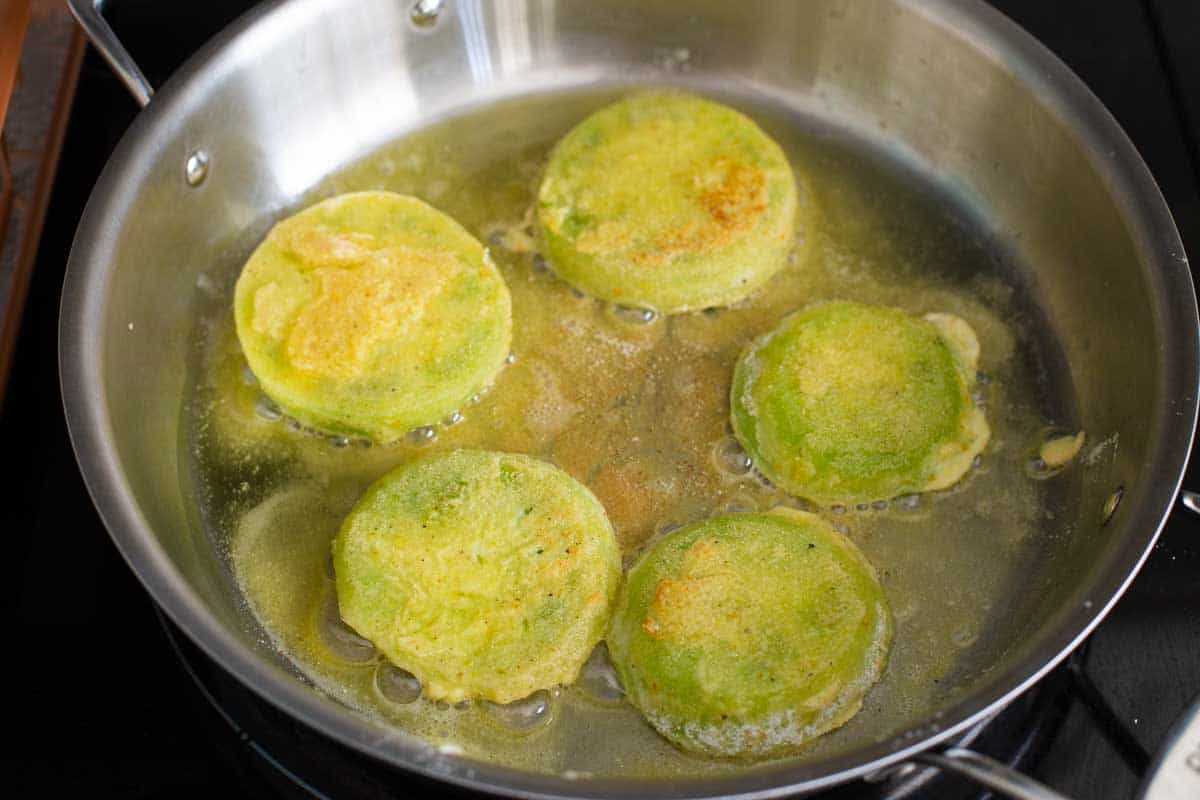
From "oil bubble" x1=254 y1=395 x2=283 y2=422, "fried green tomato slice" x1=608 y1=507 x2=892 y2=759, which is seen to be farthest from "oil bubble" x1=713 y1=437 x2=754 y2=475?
"oil bubble" x1=254 y1=395 x2=283 y2=422

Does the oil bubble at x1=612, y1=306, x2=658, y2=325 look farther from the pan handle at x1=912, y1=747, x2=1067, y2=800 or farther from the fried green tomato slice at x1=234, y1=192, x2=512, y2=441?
the pan handle at x1=912, y1=747, x2=1067, y2=800

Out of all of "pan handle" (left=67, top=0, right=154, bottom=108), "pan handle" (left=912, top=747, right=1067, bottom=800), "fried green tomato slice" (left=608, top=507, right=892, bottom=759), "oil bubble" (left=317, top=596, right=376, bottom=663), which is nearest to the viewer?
"pan handle" (left=912, top=747, right=1067, bottom=800)

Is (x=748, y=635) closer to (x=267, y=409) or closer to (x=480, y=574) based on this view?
(x=480, y=574)

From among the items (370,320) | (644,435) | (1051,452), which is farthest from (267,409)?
(1051,452)

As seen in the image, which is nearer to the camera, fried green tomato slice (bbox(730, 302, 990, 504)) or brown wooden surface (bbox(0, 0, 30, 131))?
fried green tomato slice (bbox(730, 302, 990, 504))

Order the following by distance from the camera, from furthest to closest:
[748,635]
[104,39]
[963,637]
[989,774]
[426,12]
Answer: [426,12] < [104,39] < [963,637] < [748,635] < [989,774]

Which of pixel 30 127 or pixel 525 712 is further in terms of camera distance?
pixel 30 127

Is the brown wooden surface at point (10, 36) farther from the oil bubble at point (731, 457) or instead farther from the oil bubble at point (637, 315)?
the oil bubble at point (731, 457)
